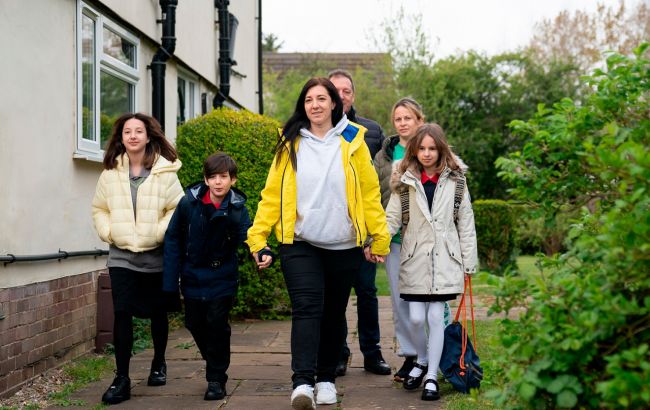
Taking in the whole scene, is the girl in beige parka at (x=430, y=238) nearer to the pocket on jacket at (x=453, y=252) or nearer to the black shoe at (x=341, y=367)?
the pocket on jacket at (x=453, y=252)

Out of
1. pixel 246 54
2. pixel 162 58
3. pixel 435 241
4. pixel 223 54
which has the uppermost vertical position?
pixel 246 54

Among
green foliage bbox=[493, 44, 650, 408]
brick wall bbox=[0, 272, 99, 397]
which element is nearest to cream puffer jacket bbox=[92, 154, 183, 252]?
brick wall bbox=[0, 272, 99, 397]

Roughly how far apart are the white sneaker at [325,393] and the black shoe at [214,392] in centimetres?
68

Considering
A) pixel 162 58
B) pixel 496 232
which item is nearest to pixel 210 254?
pixel 162 58

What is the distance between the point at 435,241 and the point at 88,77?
3597 mm

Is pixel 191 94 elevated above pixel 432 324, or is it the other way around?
pixel 191 94

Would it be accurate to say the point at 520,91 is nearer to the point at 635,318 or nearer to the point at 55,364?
the point at 55,364

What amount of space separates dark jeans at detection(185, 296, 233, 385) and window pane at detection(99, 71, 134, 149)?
2.67 m

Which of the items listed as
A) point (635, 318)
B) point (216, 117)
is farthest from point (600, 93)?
point (216, 117)

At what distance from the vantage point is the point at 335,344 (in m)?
5.66

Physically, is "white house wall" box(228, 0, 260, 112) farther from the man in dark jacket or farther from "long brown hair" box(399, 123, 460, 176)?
"long brown hair" box(399, 123, 460, 176)

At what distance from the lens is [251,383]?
6.39 meters

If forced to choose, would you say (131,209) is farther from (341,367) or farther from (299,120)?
(341,367)

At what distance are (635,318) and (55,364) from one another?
4.94 metres
